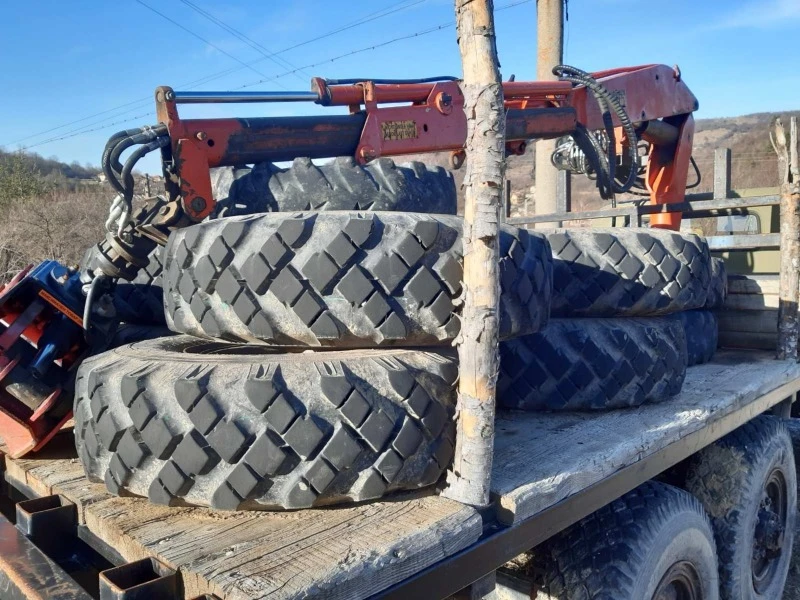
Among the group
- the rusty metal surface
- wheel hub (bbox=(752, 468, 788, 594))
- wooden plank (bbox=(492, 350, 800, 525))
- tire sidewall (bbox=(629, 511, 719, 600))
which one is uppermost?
wooden plank (bbox=(492, 350, 800, 525))

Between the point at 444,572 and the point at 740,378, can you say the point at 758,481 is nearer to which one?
the point at 740,378

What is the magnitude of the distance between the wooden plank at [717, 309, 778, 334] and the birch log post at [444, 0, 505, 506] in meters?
3.04

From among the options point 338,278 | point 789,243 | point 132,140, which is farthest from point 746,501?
point 132,140

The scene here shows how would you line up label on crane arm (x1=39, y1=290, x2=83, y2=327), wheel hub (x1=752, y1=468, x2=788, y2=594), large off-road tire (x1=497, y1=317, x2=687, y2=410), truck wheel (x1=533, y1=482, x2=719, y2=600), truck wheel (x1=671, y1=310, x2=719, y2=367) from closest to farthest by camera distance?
1. truck wheel (x1=533, y1=482, x2=719, y2=600)
2. label on crane arm (x1=39, y1=290, x2=83, y2=327)
3. large off-road tire (x1=497, y1=317, x2=687, y2=410)
4. wheel hub (x1=752, y1=468, x2=788, y2=594)
5. truck wheel (x1=671, y1=310, x2=719, y2=367)

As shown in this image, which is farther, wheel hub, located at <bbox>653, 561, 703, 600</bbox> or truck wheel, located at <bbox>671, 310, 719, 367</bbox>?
truck wheel, located at <bbox>671, 310, 719, 367</bbox>

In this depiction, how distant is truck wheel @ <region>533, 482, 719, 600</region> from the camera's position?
2.07 m

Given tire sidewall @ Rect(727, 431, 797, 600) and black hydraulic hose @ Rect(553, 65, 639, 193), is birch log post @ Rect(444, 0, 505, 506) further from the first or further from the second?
black hydraulic hose @ Rect(553, 65, 639, 193)

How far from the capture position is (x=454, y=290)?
1.80 m

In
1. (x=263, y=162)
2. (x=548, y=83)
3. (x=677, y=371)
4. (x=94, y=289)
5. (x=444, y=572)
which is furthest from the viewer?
(x=548, y=83)

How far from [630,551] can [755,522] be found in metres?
1.41

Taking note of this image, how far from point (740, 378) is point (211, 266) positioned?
2628 mm

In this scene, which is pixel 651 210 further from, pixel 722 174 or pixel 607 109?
pixel 722 174

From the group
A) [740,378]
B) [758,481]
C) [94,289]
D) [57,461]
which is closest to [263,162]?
[94,289]

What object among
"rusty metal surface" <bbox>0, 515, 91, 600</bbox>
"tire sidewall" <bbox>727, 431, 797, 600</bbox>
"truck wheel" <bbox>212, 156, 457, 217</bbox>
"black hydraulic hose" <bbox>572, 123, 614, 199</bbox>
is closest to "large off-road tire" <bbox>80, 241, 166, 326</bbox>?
"truck wheel" <bbox>212, 156, 457, 217</bbox>
